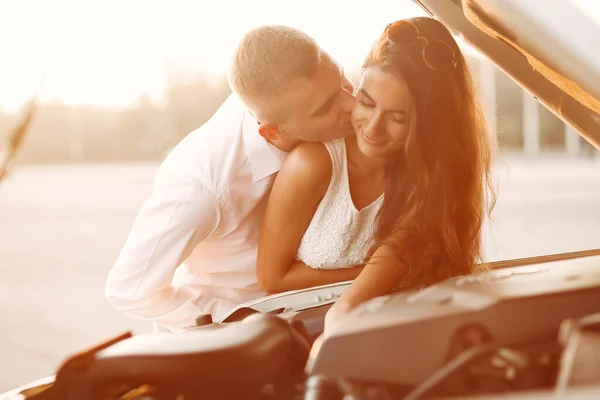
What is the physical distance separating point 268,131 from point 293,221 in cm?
18

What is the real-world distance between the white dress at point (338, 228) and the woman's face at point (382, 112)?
0.14 m

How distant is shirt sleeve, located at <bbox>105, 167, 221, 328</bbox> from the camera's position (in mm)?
1439

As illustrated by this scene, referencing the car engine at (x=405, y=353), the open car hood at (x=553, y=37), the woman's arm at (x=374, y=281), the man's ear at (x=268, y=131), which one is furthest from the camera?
the man's ear at (x=268, y=131)

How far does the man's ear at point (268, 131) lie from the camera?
4.70 ft

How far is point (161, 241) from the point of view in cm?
144

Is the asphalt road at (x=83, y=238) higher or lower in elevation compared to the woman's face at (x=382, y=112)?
lower

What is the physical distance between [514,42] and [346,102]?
466 mm

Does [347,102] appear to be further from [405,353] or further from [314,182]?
[405,353]

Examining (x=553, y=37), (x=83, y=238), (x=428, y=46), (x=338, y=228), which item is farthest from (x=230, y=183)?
(x=83, y=238)

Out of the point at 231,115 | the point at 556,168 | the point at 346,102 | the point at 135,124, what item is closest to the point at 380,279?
the point at 346,102

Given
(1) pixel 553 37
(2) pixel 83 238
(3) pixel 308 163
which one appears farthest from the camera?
(2) pixel 83 238

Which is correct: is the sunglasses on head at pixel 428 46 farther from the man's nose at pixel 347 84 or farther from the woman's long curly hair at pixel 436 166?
the man's nose at pixel 347 84

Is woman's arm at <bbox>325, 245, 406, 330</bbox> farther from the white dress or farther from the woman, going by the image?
the white dress

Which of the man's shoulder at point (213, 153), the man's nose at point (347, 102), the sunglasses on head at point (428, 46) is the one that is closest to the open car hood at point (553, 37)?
the sunglasses on head at point (428, 46)
